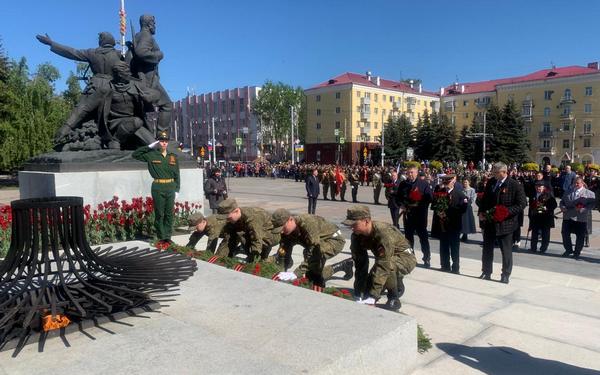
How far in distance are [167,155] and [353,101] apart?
2492 inches

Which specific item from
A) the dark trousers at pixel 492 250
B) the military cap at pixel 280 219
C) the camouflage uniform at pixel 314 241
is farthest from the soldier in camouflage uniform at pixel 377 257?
the dark trousers at pixel 492 250

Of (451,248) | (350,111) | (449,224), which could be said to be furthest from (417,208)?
(350,111)

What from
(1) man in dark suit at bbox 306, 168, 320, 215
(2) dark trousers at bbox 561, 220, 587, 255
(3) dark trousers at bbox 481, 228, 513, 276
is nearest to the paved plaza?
(3) dark trousers at bbox 481, 228, 513, 276

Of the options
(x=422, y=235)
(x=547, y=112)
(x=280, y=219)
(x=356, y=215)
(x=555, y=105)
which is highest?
(x=555, y=105)

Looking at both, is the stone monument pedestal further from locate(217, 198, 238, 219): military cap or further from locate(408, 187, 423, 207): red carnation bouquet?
locate(408, 187, 423, 207): red carnation bouquet

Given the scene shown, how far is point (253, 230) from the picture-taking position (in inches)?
236

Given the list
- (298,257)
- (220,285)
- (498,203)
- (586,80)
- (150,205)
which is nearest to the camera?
(220,285)

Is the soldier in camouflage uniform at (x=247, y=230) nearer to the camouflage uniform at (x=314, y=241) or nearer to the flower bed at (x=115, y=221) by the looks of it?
the camouflage uniform at (x=314, y=241)

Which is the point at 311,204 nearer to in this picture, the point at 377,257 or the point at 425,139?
the point at 377,257

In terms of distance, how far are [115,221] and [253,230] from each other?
3.35 metres

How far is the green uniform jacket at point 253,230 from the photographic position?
235 inches

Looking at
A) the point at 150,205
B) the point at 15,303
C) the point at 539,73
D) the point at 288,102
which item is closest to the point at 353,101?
the point at 288,102

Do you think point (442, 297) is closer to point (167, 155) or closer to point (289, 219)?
point (289, 219)

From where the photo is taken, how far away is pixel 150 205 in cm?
876
